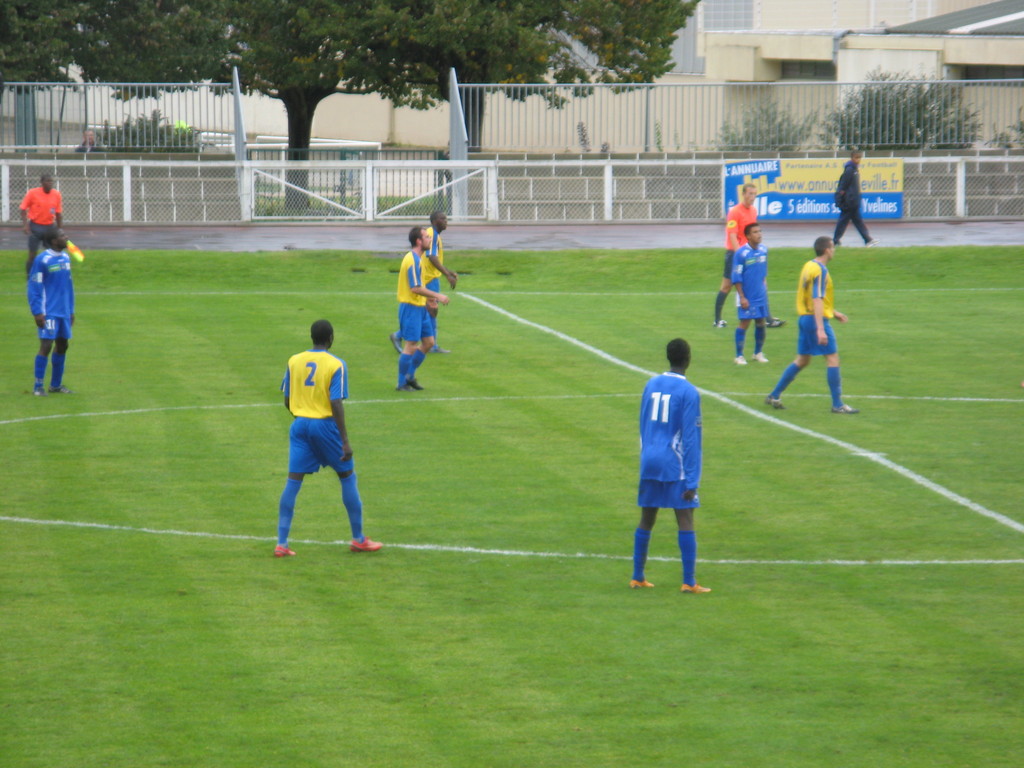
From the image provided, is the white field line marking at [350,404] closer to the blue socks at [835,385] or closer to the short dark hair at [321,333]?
the blue socks at [835,385]

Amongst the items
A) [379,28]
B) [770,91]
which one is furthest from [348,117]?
[770,91]

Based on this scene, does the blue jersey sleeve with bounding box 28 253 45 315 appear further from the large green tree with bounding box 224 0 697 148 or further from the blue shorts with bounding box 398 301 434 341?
the large green tree with bounding box 224 0 697 148

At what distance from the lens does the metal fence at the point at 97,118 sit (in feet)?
117

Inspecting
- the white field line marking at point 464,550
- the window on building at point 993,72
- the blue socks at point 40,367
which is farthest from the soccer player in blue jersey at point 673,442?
the window on building at point 993,72

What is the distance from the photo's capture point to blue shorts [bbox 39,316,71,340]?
1655 centimetres

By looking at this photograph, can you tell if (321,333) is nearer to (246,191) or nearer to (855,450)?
(855,450)

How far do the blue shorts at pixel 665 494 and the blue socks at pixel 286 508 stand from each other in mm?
2733

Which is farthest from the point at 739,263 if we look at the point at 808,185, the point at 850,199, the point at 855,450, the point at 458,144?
the point at 458,144

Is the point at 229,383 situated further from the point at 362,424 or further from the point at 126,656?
the point at 126,656

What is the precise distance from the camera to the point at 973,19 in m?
49.7

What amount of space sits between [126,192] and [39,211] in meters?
8.70

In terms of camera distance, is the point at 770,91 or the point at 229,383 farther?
the point at 770,91

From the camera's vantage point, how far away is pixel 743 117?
36.9 meters

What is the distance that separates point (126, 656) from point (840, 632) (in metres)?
4.64
